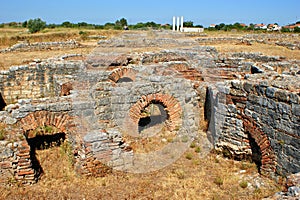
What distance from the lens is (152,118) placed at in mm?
11203

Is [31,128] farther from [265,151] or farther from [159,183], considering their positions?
[265,151]

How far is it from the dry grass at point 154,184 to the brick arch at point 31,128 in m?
0.23

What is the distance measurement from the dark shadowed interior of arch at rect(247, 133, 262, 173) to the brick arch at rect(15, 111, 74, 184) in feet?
14.9

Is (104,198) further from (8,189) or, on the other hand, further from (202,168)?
(202,168)

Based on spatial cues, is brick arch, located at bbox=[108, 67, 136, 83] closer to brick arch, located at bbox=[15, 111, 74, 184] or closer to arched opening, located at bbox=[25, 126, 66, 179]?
arched opening, located at bbox=[25, 126, 66, 179]

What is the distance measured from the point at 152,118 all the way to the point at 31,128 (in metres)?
4.67

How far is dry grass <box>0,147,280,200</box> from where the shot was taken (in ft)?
21.5

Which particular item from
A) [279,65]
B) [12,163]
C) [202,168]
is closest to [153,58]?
[279,65]

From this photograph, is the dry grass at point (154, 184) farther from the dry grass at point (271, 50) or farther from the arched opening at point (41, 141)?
the dry grass at point (271, 50)

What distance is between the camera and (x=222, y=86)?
8367mm

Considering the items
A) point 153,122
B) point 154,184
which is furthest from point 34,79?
point 154,184

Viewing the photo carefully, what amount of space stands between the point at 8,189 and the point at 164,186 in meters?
3.37

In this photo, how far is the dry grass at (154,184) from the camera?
6539 millimetres

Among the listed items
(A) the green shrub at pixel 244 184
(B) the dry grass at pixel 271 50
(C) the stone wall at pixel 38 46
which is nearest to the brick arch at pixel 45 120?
(A) the green shrub at pixel 244 184
